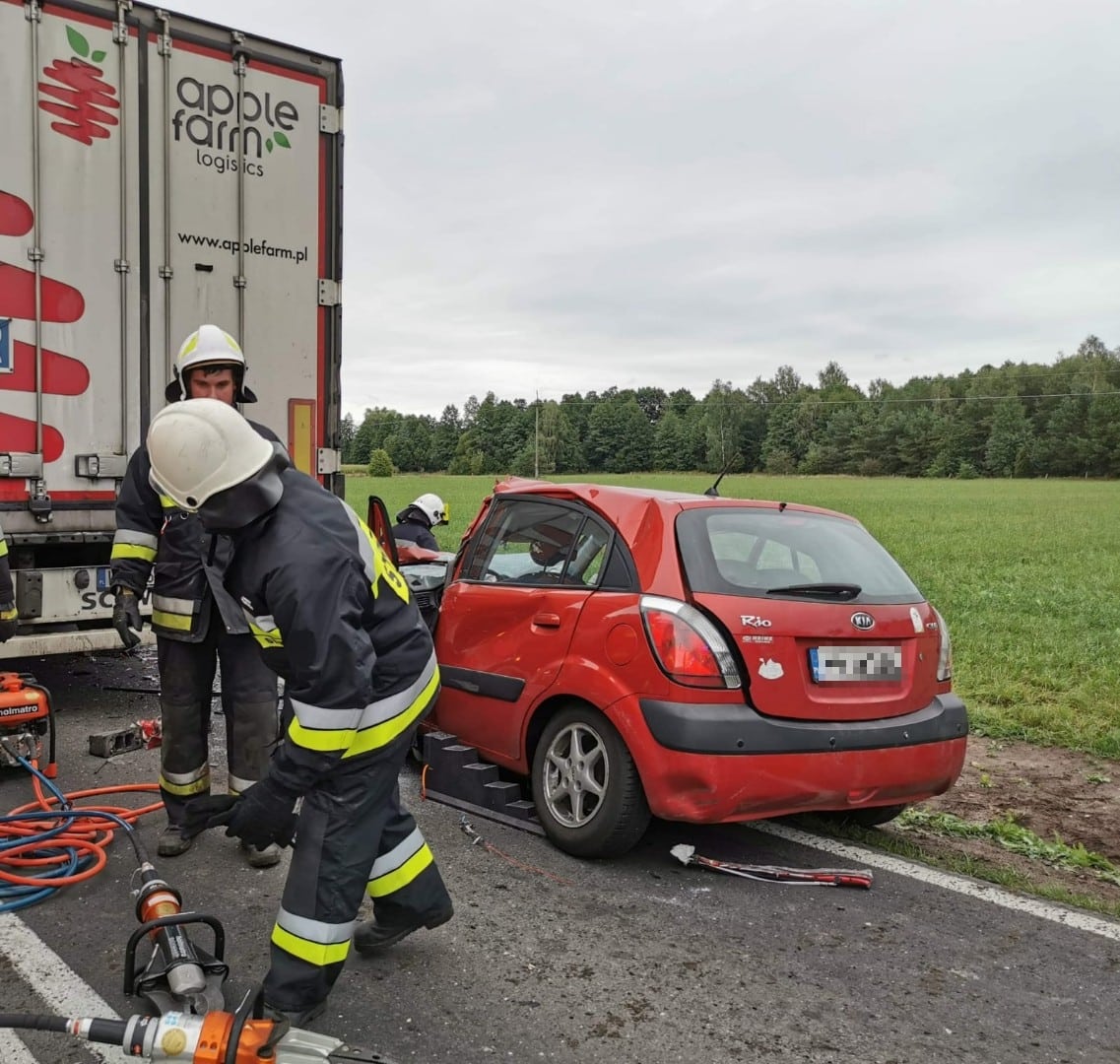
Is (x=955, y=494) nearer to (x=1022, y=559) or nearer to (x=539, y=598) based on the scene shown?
(x=1022, y=559)

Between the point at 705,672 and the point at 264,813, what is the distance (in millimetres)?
1701

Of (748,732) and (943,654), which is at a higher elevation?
(943,654)

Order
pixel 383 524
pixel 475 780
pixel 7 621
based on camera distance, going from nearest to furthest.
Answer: pixel 475 780 < pixel 7 621 < pixel 383 524

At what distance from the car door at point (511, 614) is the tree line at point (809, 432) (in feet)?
246

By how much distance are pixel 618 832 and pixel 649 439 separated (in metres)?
88.3

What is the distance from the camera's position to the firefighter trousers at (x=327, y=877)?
2.68 metres

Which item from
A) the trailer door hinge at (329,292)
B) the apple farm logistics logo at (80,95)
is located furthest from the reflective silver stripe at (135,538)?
the trailer door hinge at (329,292)

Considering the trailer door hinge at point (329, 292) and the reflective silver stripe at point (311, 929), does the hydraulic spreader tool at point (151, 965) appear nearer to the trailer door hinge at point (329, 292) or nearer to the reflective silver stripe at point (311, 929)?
the reflective silver stripe at point (311, 929)

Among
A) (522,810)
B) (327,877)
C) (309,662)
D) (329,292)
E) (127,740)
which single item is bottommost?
(522,810)

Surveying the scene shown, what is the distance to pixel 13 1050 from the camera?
267 cm

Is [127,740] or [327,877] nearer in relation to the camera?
[327,877]

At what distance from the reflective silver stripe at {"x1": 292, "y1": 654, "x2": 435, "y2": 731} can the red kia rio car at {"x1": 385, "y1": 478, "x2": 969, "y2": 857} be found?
3.55 ft

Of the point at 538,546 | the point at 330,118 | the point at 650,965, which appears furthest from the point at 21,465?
the point at 650,965

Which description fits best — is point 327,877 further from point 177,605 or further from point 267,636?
point 177,605
